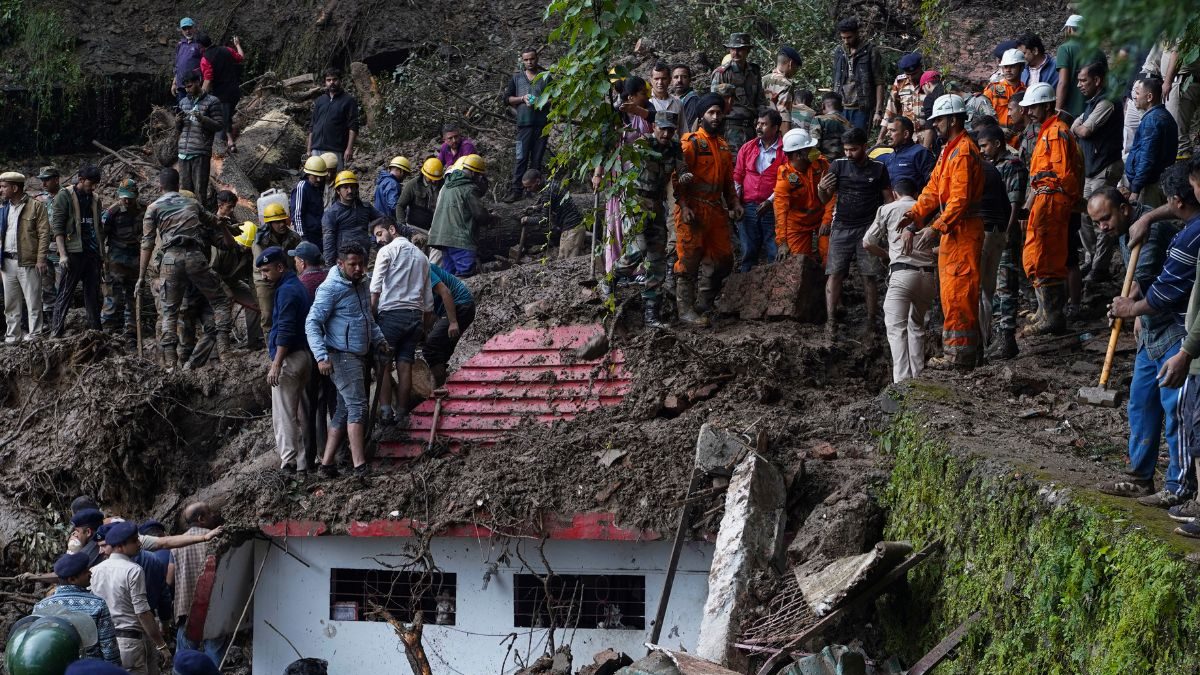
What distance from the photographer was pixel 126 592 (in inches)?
374

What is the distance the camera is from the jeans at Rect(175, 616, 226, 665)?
426 inches

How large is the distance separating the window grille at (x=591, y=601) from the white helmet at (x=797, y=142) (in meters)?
4.49

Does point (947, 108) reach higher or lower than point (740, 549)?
higher

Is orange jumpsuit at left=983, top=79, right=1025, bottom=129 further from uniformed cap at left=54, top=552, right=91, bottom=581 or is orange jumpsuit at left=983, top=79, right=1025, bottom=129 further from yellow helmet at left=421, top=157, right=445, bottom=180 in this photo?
uniformed cap at left=54, top=552, right=91, bottom=581

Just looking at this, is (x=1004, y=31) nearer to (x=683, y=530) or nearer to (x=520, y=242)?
(x=520, y=242)

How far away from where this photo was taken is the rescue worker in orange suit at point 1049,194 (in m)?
11.0

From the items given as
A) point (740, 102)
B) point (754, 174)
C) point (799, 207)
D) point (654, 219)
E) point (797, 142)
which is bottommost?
point (654, 219)

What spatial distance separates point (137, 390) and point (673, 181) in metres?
5.89

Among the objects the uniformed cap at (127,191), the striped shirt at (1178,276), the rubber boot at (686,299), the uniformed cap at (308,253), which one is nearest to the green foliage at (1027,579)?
the striped shirt at (1178,276)

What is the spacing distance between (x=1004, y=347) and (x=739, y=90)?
4766 millimetres

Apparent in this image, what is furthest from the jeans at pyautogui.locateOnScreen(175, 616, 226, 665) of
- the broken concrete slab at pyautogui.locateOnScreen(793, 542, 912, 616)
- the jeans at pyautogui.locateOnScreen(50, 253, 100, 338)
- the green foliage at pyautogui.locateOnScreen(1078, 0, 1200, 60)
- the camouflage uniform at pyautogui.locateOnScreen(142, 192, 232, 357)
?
the green foliage at pyautogui.locateOnScreen(1078, 0, 1200, 60)

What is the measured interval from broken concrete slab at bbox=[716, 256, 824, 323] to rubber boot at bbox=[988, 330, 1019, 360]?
1.82m

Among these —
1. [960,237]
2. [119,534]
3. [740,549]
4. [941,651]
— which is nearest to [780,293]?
[960,237]

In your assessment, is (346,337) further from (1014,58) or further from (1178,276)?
(1014,58)
